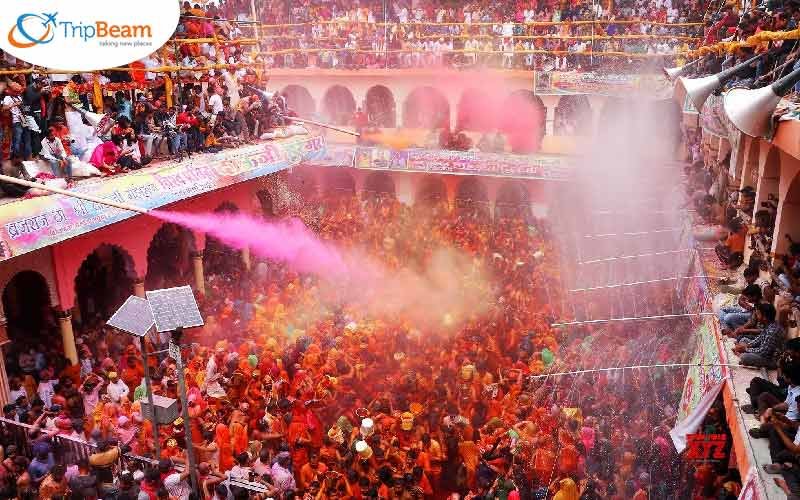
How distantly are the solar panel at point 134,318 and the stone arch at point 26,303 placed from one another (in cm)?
759

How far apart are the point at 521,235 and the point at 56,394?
42.2 ft

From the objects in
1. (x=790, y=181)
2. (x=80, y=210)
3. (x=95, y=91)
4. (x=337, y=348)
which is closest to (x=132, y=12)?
(x=95, y=91)

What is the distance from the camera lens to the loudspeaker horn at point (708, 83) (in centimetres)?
1055

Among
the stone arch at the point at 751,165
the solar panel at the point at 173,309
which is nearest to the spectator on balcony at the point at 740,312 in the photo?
the stone arch at the point at 751,165

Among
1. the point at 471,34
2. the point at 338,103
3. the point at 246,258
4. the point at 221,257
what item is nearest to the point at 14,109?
the point at 221,257

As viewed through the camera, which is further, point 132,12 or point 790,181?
point 132,12

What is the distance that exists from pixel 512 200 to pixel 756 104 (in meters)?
16.4

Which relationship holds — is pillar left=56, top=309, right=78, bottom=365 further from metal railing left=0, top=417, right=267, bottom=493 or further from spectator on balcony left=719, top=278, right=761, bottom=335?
spectator on balcony left=719, top=278, right=761, bottom=335

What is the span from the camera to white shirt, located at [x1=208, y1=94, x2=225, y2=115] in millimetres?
16670

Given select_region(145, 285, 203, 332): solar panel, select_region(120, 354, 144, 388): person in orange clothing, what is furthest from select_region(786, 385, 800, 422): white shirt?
select_region(120, 354, 144, 388): person in orange clothing

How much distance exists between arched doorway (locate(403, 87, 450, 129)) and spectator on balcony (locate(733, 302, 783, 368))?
65.1 ft

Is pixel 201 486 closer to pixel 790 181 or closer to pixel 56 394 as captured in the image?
pixel 56 394

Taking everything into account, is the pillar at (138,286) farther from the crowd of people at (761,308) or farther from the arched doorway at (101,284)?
the crowd of people at (761,308)

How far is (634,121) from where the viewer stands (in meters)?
23.5
